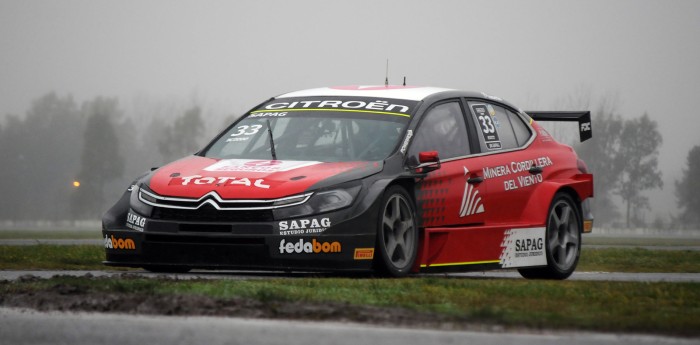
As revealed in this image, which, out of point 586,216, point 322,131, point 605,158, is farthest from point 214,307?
point 605,158

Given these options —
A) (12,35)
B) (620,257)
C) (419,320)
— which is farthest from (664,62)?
(419,320)

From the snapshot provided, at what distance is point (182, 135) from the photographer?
143625 millimetres

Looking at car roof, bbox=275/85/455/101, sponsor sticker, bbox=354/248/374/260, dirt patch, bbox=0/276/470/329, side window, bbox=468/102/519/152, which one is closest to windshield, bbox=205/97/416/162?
car roof, bbox=275/85/455/101

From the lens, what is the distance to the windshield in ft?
36.5

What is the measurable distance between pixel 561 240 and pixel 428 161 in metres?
2.31

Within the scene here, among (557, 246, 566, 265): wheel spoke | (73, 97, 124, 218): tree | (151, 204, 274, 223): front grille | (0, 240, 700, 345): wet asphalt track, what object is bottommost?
(73, 97, 124, 218): tree

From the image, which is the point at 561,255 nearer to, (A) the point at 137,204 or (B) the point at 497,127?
(B) the point at 497,127

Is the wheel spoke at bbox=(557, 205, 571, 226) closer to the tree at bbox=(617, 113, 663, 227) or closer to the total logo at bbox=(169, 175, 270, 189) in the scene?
the total logo at bbox=(169, 175, 270, 189)

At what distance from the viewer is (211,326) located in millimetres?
6621

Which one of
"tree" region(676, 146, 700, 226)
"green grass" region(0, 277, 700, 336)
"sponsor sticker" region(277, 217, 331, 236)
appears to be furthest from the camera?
"tree" region(676, 146, 700, 226)

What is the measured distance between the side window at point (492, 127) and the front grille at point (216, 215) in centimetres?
266

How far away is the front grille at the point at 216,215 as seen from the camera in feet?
33.0

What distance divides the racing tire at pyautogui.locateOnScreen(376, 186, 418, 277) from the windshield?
1.61 ft

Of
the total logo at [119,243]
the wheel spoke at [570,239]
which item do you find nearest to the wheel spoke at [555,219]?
the wheel spoke at [570,239]
